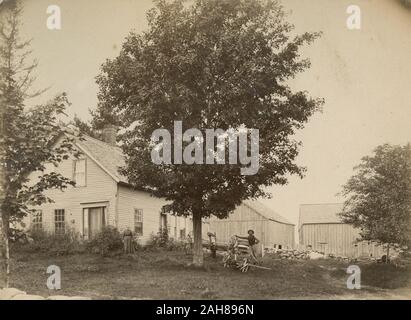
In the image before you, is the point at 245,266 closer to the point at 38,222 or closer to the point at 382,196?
the point at 382,196

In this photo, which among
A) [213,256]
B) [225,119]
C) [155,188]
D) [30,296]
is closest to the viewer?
[30,296]

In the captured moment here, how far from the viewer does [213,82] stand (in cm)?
1044

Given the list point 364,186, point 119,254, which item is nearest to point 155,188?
point 119,254

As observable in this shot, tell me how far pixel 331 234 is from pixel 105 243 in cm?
889

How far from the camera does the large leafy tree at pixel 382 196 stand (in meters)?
9.46

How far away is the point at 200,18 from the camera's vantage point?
9.83 metres

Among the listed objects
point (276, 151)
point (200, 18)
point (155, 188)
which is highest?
point (200, 18)

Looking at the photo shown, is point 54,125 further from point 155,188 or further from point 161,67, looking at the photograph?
point 155,188

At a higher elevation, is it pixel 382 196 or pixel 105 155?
pixel 105 155

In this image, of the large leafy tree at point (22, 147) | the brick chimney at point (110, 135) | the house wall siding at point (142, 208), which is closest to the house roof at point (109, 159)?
the house wall siding at point (142, 208)

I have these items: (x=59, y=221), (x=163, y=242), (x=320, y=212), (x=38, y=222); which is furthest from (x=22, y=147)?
(x=320, y=212)

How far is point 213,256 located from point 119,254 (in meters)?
3.24

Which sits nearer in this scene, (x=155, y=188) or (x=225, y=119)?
(x=225, y=119)

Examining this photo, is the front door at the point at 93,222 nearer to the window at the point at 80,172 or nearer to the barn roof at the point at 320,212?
the window at the point at 80,172
